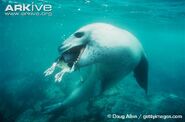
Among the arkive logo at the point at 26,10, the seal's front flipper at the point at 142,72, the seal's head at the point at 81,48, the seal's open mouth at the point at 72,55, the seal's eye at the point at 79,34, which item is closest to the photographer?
the seal's head at the point at 81,48

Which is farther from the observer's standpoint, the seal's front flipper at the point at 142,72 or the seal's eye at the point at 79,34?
the seal's front flipper at the point at 142,72

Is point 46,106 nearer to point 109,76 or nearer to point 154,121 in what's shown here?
point 154,121

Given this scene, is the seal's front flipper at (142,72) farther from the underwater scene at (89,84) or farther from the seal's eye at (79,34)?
the seal's eye at (79,34)

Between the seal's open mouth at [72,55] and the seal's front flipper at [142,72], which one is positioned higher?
the seal's open mouth at [72,55]

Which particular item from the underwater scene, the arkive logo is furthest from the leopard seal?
the arkive logo

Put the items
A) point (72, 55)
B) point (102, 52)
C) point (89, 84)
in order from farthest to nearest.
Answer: point (89, 84)
point (72, 55)
point (102, 52)

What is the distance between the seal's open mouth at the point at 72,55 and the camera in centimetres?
363

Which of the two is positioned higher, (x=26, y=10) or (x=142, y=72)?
(x=26, y=10)

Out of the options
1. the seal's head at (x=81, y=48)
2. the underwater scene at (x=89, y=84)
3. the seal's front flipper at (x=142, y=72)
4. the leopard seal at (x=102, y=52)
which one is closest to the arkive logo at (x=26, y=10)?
the underwater scene at (x=89, y=84)

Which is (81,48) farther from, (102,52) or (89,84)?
(89,84)

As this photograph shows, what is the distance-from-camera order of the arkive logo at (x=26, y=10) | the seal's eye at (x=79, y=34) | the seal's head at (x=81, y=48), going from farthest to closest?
1. the arkive logo at (x=26, y=10)
2. the seal's eye at (x=79, y=34)
3. the seal's head at (x=81, y=48)

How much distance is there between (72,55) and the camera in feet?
12.3

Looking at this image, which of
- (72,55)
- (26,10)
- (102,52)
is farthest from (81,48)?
(26,10)

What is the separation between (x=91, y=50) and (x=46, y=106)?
459cm
